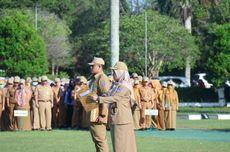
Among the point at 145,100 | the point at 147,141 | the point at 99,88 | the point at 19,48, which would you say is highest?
the point at 19,48

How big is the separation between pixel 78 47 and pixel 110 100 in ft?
181

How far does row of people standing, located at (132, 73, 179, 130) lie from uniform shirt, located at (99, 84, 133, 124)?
47.0 ft

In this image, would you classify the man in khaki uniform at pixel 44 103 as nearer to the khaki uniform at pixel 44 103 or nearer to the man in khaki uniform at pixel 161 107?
the khaki uniform at pixel 44 103

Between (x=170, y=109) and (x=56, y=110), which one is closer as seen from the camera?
(x=170, y=109)

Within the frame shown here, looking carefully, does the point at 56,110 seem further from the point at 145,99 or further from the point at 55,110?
the point at 145,99

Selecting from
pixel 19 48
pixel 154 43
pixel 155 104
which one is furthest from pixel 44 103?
pixel 154 43

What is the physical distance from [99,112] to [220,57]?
3425 centimetres

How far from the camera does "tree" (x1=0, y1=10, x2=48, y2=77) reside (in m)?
49.4

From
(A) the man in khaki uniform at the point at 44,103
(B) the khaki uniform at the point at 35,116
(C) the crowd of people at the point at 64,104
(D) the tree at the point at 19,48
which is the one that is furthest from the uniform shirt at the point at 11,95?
(D) the tree at the point at 19,48

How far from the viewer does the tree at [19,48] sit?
4938cm

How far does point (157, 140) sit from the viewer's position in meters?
23.1

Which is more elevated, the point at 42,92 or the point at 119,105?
the point at 119,105

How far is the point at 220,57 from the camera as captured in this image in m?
48.6

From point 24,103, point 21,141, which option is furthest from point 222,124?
point 21,141
